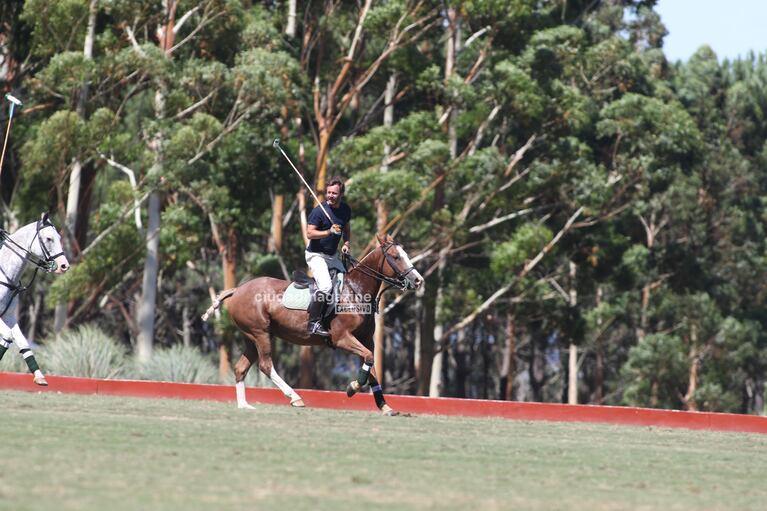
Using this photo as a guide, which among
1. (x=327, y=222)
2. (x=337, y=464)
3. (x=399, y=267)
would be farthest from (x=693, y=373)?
(x=337, y=464)

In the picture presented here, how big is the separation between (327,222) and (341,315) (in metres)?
1.18

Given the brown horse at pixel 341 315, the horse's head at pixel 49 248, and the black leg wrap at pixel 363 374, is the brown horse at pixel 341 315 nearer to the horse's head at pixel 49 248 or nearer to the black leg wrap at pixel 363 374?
the black leg wrap at pixel 363 374

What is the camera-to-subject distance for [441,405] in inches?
783

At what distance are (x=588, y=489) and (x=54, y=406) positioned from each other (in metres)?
7.74

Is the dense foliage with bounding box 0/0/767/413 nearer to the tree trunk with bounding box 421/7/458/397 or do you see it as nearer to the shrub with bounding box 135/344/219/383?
the tree trunk with bounding box 421/7/458/397

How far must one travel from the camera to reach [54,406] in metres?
15.8

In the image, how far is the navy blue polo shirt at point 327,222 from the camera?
16.8 meters

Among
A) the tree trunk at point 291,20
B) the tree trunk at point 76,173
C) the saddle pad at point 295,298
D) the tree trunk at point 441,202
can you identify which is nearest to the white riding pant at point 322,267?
the saddle pad at point 295,298

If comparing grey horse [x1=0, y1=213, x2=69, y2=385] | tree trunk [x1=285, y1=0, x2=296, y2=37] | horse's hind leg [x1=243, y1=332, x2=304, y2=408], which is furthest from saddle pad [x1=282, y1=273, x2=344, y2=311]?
tree trunk [x1=285, y1=0, x2=296, y2=37]

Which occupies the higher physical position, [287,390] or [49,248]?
[49,248]

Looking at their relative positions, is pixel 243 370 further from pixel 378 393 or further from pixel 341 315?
pixel 378 393

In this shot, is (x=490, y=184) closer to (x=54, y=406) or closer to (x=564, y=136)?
(x=564, y=136)

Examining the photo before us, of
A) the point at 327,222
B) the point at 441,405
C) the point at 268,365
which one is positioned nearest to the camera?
the point at 327,222

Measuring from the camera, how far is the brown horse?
1678cm
